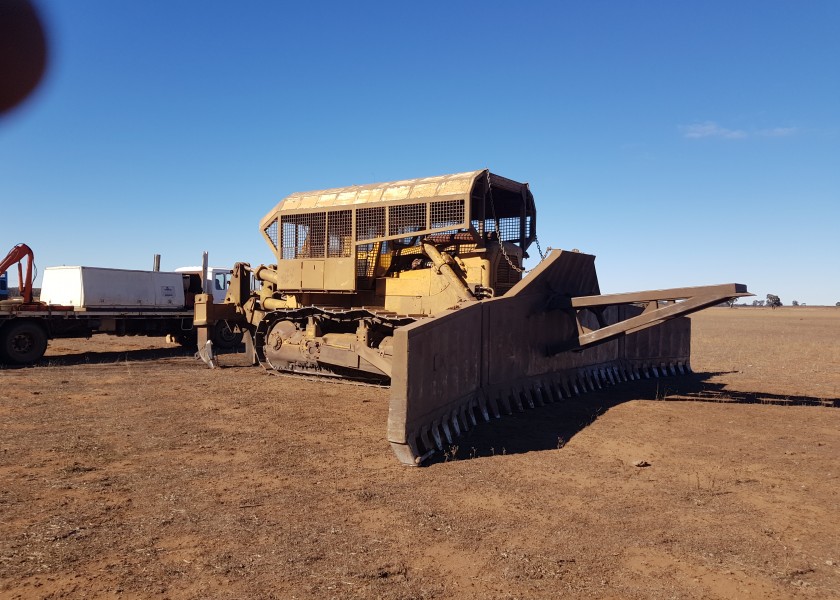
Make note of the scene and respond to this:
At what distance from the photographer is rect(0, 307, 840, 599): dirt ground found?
12.1ft

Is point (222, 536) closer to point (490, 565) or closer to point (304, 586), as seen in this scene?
point (304, 586)

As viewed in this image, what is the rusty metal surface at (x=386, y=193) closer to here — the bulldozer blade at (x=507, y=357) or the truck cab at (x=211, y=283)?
the bulldozer blade at (x=507, y=357)

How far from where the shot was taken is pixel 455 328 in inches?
297

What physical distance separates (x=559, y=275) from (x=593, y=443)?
11.8ft

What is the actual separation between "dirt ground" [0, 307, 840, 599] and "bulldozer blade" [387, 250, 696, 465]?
379 millimetres

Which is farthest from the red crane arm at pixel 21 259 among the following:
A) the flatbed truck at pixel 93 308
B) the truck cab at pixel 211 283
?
the truck cab at pixel 211 283

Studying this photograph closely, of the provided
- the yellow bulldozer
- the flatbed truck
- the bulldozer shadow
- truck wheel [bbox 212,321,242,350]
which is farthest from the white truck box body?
the bulldozer shadow

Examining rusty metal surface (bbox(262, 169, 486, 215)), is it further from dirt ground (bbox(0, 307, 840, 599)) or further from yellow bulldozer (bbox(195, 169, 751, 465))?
dirt ground (bbox(0, 307, 840, 599))

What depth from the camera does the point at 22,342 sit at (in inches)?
593

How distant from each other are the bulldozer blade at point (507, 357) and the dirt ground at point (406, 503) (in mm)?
379

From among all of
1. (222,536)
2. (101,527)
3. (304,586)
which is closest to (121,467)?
(101,527)

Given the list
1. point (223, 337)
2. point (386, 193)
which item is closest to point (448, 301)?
point (386, 193)

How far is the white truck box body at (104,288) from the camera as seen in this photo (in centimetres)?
1630

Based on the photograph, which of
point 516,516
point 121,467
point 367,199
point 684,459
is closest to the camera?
point 516,516
